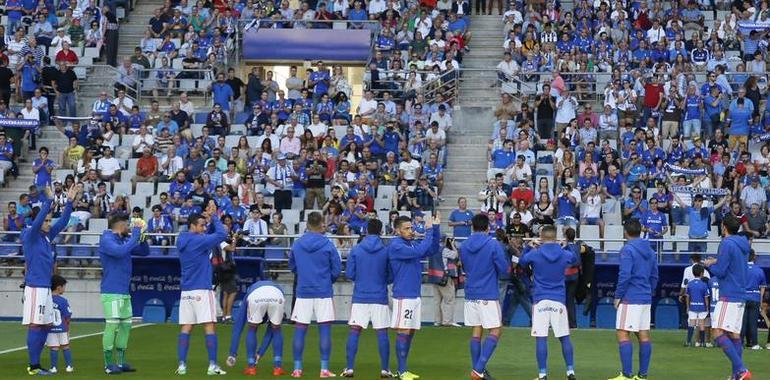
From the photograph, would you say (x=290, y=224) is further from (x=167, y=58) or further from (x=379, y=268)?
(x=379, y=268)

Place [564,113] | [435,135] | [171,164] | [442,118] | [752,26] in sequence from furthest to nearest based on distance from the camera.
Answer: [752,26] → [442,118] → [564,113] → [435,135] → [171,164]

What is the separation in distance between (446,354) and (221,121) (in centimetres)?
1470

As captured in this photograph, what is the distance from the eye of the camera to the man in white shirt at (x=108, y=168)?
3500cm

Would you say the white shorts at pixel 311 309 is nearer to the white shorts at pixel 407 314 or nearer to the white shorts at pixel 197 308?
the white shorts at pixel 407 314

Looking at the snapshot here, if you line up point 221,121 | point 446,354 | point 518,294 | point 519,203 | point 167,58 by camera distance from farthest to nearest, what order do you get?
point 167,58 < point 221,121 < point 519,203 < point 518,294 < point 446,354

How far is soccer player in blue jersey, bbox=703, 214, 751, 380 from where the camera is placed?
62.3 ft

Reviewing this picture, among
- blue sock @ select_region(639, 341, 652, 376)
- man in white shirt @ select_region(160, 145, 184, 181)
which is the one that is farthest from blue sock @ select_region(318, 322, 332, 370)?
man in white shirt @ select_region(160, 145, 184, 181)

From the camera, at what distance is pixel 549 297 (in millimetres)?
19031

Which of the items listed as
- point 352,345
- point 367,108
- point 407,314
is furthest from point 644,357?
point 367,108

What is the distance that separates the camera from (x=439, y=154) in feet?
115

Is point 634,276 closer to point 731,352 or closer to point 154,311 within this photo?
point 731,352

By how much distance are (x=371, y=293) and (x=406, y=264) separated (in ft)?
1.88

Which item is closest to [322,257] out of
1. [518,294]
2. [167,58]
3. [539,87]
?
[518,294]

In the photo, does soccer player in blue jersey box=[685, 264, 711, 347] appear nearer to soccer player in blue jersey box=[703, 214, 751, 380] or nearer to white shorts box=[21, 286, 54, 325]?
soccer player in blue jersey box=[703, 214, 751, 380]
